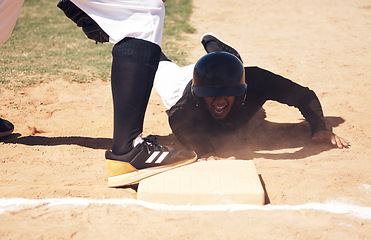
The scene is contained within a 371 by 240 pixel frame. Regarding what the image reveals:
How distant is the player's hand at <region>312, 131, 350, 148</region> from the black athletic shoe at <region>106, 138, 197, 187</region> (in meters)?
1.32

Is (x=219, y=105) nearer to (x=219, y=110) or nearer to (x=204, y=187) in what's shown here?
(x=219, y=110)

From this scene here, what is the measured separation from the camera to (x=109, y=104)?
4520 millimetres

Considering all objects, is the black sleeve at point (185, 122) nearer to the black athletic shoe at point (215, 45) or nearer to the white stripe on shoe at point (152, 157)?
the white stripe on shoe at point (152, 157)

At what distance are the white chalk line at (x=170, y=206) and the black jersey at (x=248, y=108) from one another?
98cm

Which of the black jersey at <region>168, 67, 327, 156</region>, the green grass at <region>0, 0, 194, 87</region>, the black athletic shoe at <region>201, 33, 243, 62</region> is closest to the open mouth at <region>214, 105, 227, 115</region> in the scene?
the black jersey at <region>168, 67, 327, 156</region>

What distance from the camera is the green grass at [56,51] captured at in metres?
5.33

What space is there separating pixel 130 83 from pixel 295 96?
1.60 meters

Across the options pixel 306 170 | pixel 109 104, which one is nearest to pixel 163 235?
pixel 306 170

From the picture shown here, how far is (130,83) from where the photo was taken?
2.56m

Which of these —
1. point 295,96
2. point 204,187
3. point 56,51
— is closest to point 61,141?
point 204,187

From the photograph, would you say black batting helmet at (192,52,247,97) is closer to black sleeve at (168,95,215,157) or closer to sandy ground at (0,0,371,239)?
black sleeve at (168,95,215,157)

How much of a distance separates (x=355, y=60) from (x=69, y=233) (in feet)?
16.1

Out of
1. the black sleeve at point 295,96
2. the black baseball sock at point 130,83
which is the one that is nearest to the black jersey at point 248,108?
the black sleeve at point 295,96

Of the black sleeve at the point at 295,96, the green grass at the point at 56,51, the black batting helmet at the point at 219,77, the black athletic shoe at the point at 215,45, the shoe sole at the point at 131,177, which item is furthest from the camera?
the green grass at the point at 56,51
